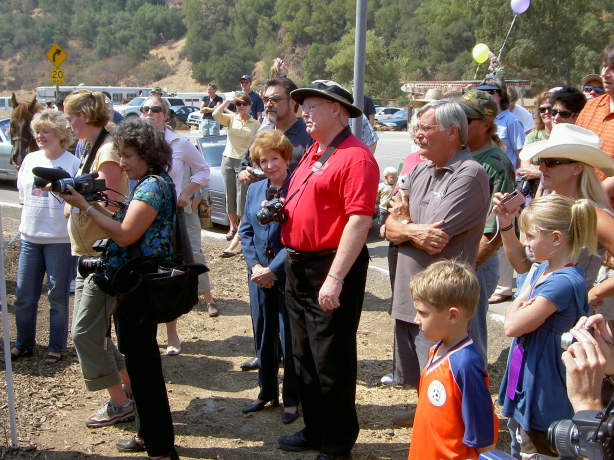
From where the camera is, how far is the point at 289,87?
4910 millimetres

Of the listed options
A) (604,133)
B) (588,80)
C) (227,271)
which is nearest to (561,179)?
(604,133)

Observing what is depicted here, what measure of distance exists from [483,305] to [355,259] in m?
1.29

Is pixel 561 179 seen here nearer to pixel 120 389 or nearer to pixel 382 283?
pixel 120 389

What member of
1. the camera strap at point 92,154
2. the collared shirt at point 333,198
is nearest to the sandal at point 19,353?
the camera strap at point 92,154

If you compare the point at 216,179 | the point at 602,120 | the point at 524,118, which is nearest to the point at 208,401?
the point at 602,120

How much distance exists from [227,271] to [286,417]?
12.4 ft

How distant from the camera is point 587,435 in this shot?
166cm

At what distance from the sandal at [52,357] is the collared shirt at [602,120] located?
4.14 m

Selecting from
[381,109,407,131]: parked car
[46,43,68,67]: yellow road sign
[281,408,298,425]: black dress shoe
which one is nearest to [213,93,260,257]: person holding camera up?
[281,408,298,425]: black dress shoe

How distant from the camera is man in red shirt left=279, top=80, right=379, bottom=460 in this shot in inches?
135

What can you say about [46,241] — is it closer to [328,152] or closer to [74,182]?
[74,182]

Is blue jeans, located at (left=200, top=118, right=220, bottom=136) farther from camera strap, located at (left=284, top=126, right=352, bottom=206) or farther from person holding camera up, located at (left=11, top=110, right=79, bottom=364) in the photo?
camera strap, located at (left=284, top=126, right=352, bottom=206)

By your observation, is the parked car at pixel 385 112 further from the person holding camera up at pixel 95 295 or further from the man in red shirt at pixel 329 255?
the man in red shirt at pixel 329 255

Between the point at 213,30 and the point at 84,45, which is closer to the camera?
the point at 213,30
